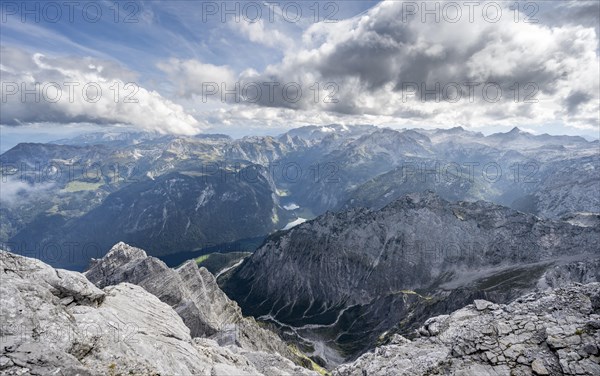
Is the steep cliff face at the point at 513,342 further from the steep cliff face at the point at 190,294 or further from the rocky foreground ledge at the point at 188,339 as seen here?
the steep cliff face at the point at 190,294

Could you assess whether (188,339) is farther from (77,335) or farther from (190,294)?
(190,294)

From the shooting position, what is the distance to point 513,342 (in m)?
27.6

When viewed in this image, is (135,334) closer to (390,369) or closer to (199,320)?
(390,369)

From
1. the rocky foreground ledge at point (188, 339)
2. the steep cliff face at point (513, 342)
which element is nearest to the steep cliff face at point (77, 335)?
the rocky foreground ledge at point (188, 339)

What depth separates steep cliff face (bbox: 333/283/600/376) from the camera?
2436 centimetres

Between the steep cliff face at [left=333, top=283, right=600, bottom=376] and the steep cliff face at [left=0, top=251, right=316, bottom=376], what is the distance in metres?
20.0

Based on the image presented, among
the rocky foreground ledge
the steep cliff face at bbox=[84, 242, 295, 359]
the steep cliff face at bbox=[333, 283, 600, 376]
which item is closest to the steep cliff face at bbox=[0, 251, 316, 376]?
the rocky foreground ledge

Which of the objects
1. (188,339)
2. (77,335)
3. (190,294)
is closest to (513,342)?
(77,335)

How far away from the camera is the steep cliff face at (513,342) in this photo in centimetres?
2436

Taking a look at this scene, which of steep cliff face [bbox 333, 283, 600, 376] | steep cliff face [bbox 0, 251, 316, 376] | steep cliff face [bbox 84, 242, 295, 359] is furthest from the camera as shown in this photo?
steep cliff face [bbox 84, 242, 295, 359]

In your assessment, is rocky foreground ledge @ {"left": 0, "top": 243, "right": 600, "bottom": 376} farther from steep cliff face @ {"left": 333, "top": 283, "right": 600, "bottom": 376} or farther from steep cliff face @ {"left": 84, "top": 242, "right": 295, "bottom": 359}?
steep cliff face @ {"left": 84, "top": 242, "right": 295, "bottom": 359}

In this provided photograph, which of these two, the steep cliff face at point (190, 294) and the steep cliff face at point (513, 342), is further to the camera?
the steep cliff face at point (190, 294)

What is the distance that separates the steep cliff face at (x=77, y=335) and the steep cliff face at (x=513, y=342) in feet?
65.7

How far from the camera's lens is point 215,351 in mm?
46250
